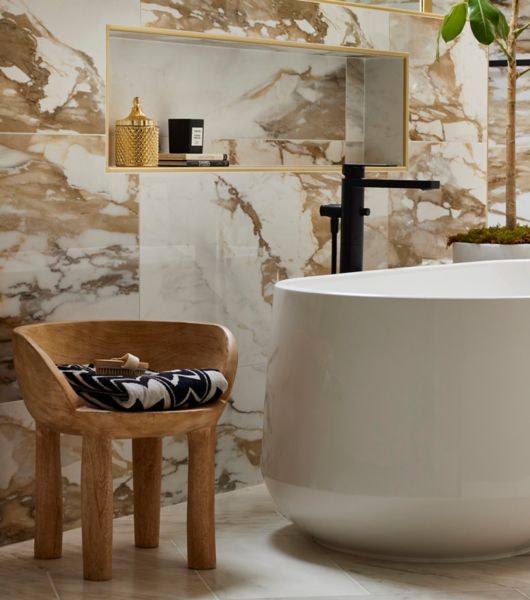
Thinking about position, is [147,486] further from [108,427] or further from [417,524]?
[417,524]

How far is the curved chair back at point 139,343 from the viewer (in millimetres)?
2646

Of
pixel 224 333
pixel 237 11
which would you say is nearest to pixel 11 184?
pixel 224 333

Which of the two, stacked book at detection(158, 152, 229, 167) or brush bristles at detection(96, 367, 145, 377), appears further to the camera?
stacked book at detection(158, 152, 229, 167)

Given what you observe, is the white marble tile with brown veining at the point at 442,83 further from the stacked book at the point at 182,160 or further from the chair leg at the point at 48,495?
the chair leg at the point at 48,495

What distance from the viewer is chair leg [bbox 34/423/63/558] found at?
262 centimetres

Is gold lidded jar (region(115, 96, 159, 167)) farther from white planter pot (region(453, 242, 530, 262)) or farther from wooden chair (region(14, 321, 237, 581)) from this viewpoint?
white planter pot (region(453, 242, 530, 262))

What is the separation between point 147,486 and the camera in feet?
9.05

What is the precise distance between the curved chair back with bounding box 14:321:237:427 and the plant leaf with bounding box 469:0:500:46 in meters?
1.52

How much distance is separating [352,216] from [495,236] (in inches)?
27.9

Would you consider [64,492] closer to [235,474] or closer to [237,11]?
[235,474]

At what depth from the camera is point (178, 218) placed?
123 inches

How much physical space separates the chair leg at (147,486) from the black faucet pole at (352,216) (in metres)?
0.84

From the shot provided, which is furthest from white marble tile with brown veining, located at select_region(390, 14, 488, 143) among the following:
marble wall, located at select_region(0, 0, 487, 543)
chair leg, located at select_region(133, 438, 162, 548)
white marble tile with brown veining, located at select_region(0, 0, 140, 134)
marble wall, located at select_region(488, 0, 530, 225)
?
chair leg, located at select_region(133, 438, 162, 548)

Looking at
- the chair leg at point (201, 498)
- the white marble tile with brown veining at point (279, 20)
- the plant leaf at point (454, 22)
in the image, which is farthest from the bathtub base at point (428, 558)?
the plant leaf at point (454, 22)
